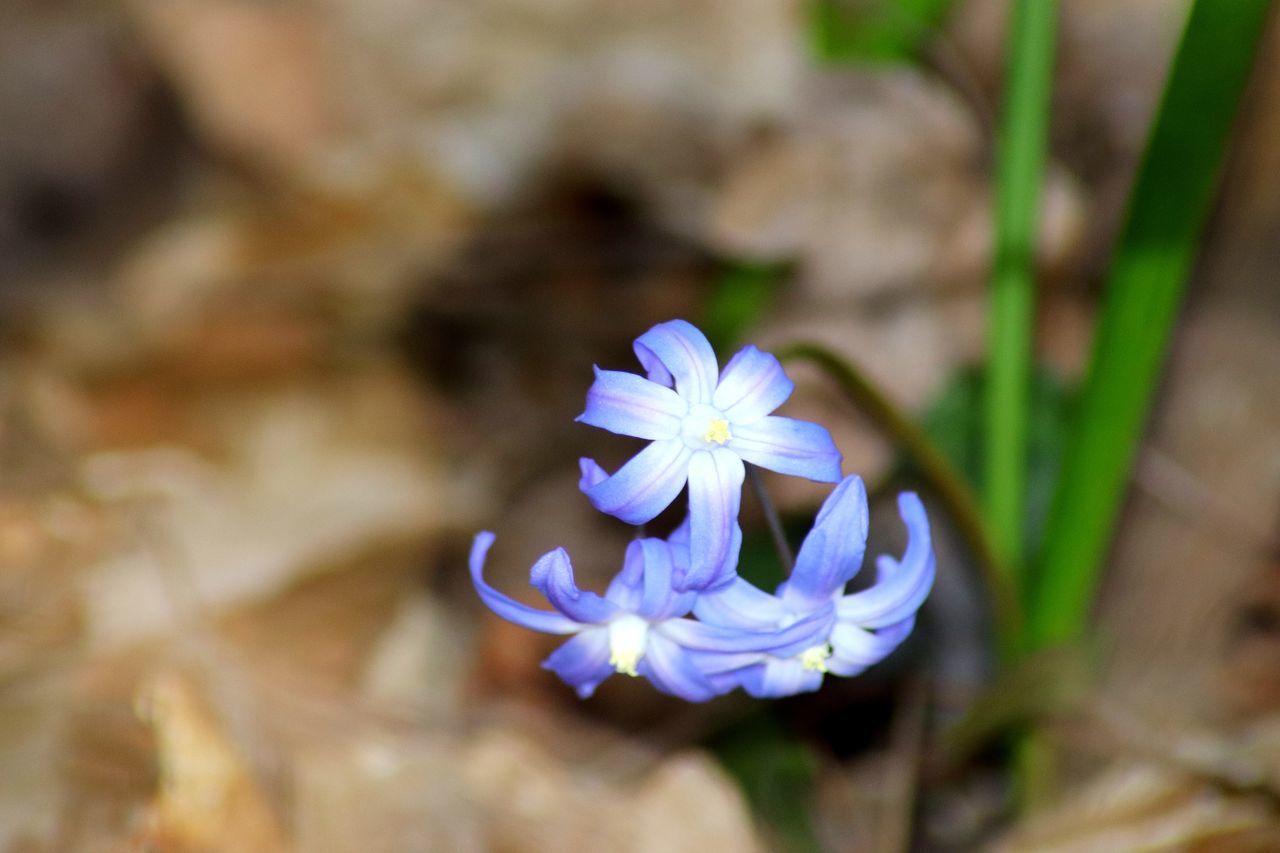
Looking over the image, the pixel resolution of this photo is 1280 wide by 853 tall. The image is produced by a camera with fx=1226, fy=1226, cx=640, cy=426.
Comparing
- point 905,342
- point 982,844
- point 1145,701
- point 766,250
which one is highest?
point 766,250

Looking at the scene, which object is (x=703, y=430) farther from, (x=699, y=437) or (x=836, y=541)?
(x=836, y=541)

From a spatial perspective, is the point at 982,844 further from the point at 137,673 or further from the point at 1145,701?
the point at 137,673

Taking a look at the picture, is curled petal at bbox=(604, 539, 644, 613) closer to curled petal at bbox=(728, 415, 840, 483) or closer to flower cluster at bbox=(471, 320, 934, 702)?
flower cluster at bbox=(471, 320, 934, 702)

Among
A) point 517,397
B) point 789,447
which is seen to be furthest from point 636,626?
point 517,397

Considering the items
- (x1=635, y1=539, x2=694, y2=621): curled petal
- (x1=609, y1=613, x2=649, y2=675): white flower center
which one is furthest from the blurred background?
(x1=635, y1=539, x2=694, y2=621): curled petal

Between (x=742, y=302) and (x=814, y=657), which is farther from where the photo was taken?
(x=742, y=302)

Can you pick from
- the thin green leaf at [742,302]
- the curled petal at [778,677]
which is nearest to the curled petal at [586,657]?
the curled petal at [778,677]

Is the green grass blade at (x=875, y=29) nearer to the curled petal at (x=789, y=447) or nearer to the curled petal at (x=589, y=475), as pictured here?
the curled petal at (x=789, y=447)

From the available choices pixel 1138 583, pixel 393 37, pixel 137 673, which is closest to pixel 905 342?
pixel 1138 583
